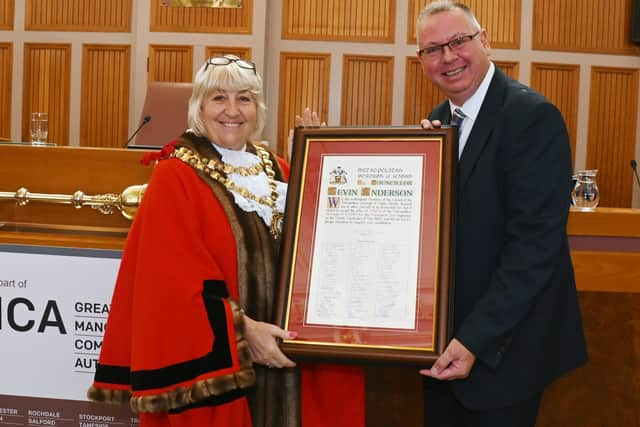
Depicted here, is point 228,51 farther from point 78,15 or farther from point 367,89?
point 78,15

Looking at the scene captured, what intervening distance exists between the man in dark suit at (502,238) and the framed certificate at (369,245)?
2.7 inches

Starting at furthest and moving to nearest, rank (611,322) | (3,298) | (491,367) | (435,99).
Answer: (435,99), (611,322), (3,298), (491,367)

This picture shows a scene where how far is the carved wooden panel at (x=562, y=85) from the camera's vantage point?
6.21 meters

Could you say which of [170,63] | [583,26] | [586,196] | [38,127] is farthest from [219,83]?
[583,26]

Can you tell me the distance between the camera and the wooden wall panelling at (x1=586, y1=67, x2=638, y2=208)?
247 inches

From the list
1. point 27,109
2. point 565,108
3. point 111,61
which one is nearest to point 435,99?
point 565,108

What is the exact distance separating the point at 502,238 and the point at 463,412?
0.52m

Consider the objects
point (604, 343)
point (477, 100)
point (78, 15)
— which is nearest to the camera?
point (477, 100)

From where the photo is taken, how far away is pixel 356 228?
1.83 meters

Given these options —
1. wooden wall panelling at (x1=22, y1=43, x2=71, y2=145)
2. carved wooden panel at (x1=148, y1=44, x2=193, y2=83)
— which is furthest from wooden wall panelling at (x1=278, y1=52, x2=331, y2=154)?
wooden wall panelling at (x1=22, y1=43, x2=71, y2=145)

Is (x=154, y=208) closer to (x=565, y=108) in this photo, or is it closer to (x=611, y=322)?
(x=611, y=322)

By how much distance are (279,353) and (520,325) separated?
617 millimetres

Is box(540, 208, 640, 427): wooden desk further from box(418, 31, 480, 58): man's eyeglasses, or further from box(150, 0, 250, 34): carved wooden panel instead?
box(150, 0, 250, 34): carved wooden panel

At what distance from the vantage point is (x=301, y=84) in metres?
6.27
